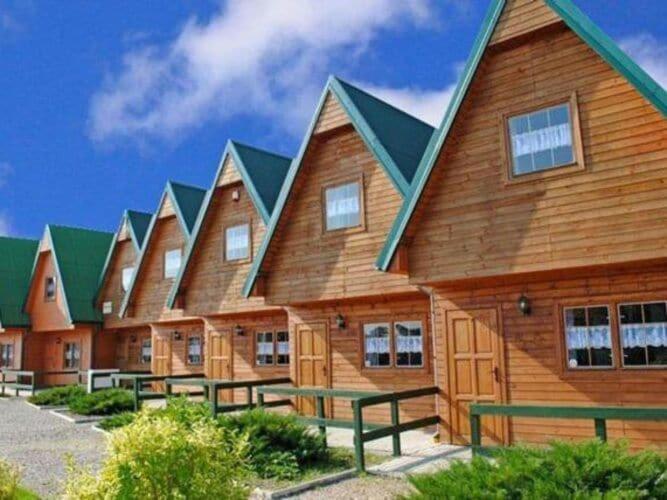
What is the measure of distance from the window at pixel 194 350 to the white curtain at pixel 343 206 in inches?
362

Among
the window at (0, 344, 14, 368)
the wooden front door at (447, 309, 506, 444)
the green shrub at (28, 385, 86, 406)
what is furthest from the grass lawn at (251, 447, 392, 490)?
the window at (0, 344, 14, 368)

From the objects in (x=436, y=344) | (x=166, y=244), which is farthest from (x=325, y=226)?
(x=166, y=244)

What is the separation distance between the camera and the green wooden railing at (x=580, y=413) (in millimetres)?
7316

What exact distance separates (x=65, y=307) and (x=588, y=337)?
71.6ft

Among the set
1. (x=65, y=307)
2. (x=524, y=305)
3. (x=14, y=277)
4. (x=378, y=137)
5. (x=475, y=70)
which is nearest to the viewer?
(x=524, y=305)

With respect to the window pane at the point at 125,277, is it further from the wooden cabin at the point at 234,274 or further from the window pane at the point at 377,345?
the window pane at the point at 377,345

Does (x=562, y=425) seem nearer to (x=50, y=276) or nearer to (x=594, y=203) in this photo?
(x=594, y=203)

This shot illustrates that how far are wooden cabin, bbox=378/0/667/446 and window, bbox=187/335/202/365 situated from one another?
11.7m

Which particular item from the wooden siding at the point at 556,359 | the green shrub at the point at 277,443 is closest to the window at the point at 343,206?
the wooden siding at the point at 556,359

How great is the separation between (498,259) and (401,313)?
3.69 m

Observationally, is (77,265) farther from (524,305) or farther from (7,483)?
(7,483)

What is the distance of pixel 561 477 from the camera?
5195 millimetres

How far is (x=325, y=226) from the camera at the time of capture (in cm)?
1427

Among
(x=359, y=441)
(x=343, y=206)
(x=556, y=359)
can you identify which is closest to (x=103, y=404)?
(x=343, y=206)
